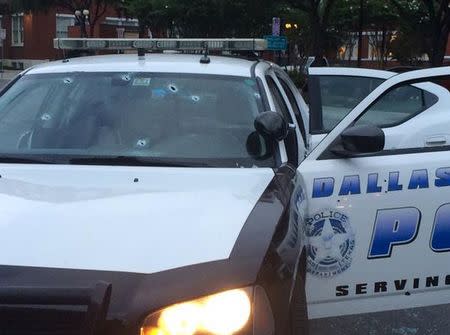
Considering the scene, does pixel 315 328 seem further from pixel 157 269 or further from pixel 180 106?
pixel 157 269

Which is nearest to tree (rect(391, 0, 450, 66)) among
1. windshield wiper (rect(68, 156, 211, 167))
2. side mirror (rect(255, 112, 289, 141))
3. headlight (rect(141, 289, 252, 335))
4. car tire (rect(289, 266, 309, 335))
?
side mirror (rect(255, 112, 289, 141))

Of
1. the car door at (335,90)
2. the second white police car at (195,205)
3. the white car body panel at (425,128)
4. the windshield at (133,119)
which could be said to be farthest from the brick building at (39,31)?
the second white police car at (195,205)

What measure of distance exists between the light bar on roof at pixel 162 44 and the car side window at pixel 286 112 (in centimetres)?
32

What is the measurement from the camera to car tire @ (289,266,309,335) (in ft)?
9.29

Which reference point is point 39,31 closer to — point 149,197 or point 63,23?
point 63,23

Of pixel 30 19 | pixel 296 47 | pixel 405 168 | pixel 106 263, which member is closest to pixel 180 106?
pixel 405 168

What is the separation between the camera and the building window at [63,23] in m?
55.5

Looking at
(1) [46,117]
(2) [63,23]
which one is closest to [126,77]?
(1) [46,117]

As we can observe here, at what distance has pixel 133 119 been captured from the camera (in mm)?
3656

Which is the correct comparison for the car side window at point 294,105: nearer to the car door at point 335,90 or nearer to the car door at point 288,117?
the car door at point 335,90

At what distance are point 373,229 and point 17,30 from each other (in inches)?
2282

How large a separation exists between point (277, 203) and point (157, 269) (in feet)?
2.59

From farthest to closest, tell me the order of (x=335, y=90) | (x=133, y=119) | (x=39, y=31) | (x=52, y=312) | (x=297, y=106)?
(x=39, y=31) < (x=335, y=90) < (x=297, y=106) < (x=133, y=119) < (x=52, y=312)

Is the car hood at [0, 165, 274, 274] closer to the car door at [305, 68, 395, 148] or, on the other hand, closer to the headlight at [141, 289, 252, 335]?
the headlight at [141, 289, 252, 335]
